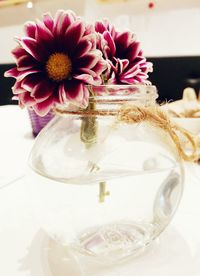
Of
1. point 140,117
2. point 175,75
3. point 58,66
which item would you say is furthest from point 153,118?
point 175,75

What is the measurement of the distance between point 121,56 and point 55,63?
9 cm

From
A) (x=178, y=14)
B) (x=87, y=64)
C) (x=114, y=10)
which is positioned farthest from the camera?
(x=114, y=10)

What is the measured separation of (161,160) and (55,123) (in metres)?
0.14

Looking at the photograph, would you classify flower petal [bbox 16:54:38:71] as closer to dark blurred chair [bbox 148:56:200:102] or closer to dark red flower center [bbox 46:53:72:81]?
dark red flower center [bbox 46:53:72:81]

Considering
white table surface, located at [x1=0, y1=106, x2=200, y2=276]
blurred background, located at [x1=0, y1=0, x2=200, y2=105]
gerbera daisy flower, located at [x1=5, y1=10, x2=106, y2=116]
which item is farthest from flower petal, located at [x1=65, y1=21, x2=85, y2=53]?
blurred background, located at [x1=0, y1=0, x2=200, y2=105]

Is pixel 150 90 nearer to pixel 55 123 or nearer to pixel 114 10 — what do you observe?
pixel 55 123

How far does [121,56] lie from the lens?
1.23 ft

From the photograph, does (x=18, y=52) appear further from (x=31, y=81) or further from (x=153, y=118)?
(x=153, y=118)

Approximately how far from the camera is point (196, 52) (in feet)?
5.18

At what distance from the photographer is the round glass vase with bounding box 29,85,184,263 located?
358 mm

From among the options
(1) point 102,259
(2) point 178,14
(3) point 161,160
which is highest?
(2) point 178,14

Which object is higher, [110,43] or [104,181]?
[110,43]

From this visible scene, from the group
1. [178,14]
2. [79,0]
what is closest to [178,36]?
[178,14]

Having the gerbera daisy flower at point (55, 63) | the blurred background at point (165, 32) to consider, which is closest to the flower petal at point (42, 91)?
the gerbera daisy flower at point (55, 63)
